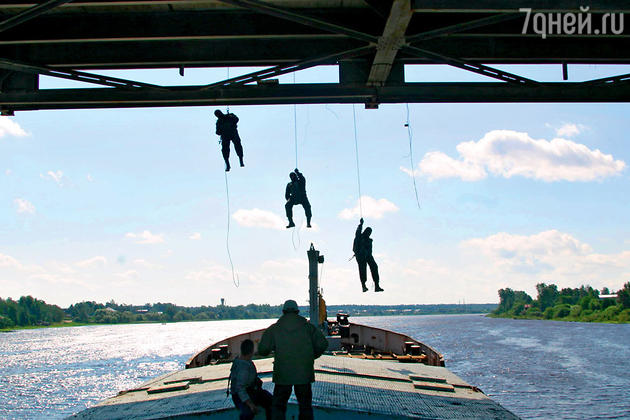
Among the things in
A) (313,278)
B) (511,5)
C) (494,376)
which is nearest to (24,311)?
(494,376)

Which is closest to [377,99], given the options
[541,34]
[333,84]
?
[333,84]

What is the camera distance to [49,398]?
149 ft

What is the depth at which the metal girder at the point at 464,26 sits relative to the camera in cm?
910

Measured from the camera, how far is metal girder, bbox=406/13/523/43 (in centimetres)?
910

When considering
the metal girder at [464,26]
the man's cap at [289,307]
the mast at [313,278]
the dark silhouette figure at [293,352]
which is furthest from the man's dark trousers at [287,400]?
the mast at [313,278]

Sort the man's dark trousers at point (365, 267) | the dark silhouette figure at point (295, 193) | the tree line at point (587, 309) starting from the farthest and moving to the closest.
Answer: the tree line at point (587, 309) → the man's dark trousers at point (365, 267) → the dark silhouette figure at point (295, 193)

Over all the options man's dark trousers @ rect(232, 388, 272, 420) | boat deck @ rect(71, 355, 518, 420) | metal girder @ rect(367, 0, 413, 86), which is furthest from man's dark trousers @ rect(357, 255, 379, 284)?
man's dark trousers @ rect(232, 388, 272, 420)

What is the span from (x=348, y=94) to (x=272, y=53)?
1.75m

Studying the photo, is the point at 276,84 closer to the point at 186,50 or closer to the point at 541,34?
the point at 186,50

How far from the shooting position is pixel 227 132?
12.5 meters

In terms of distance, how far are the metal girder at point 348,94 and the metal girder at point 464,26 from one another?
1740mm

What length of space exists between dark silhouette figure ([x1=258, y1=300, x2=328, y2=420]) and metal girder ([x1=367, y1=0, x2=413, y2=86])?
4.88 metres

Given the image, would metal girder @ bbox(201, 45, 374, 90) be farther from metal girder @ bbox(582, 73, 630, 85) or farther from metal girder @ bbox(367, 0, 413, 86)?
metal girder @ bbox(582, 73, 630, 85)

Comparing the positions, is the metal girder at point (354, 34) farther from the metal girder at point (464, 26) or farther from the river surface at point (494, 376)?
the river surface at point (494, 376)
